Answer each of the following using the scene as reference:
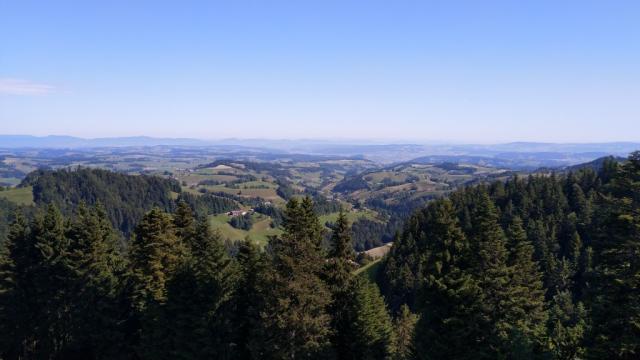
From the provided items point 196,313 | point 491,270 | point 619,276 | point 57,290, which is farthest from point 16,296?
point 619,276

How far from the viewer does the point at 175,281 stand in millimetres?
34062

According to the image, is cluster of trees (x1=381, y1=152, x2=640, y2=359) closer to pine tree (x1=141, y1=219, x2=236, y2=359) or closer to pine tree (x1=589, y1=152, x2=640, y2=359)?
pine tree (x1=589, y1=152, x2=640, y2=359)

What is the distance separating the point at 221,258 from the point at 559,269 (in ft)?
217

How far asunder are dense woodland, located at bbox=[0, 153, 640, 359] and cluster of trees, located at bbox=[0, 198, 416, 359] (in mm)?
110

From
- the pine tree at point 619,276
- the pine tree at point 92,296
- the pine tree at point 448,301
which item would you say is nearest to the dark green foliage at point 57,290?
the pine tree at point 92,296

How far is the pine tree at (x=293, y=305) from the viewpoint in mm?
27891

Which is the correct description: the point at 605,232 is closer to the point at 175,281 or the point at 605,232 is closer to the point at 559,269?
the point at 175,281

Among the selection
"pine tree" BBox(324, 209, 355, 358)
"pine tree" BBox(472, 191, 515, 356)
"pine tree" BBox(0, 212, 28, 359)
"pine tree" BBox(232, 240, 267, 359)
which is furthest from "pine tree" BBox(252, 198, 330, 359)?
"pine tree" BBox(0, 212, 28, 359)

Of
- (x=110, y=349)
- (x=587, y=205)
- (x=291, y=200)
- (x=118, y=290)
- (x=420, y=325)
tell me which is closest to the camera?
(x=420, y=325)

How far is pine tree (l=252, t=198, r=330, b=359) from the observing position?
27891 mm

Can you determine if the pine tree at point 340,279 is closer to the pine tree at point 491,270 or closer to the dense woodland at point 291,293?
the dense woodland at point 291,293

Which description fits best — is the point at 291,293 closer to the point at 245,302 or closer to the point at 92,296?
the point at 245,302

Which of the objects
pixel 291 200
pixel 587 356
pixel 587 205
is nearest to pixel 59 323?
pixel 291 200

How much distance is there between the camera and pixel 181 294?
109ft
